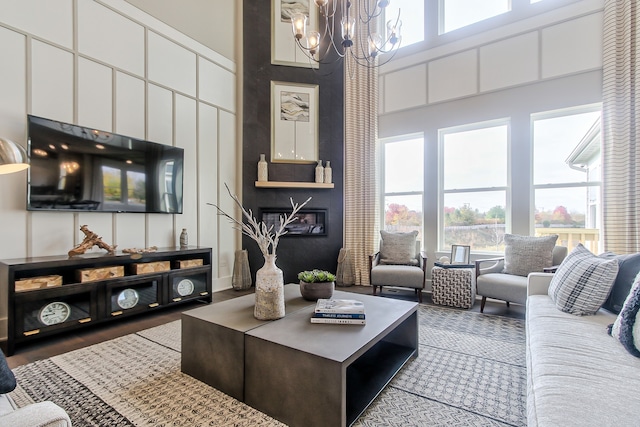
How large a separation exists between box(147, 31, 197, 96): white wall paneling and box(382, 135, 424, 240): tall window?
306 centimetres

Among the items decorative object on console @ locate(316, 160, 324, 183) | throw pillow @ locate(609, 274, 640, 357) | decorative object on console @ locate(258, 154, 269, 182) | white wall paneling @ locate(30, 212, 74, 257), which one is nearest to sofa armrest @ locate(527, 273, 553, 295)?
throw pillow @ locate(609, 274, 640, 357)

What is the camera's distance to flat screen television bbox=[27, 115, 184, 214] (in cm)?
268

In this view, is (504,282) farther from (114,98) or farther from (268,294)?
(114,98)

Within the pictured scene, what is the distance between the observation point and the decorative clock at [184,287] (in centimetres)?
351

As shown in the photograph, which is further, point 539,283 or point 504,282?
point 504,282

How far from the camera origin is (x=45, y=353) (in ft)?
7.73

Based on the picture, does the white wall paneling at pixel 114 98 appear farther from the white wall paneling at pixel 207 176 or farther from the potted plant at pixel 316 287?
the potted plant at pixel 316 287

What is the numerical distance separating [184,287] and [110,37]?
2829mm

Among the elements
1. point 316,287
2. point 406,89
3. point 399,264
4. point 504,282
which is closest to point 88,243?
point 316,287

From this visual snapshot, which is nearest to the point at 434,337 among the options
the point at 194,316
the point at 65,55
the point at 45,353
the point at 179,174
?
the point at 194,316

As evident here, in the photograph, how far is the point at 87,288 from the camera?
Answer: 2699mm

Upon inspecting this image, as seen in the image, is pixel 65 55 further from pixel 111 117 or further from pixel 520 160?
pixel 520 160

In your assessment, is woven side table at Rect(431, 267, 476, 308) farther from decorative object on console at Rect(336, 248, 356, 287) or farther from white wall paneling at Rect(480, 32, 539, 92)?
white wall paneling at Rect(480, 32, 539, 92)

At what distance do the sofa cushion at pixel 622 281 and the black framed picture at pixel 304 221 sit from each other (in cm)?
349
